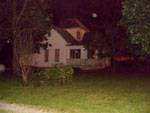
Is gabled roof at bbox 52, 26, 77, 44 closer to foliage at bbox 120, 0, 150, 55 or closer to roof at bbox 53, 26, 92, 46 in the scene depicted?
roof at bbox 53, 26, 92, 46

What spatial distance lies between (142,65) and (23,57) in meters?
25.0

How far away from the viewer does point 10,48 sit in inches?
1315

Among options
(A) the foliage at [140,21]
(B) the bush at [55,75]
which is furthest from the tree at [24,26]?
(A) the foliage at [140,21]

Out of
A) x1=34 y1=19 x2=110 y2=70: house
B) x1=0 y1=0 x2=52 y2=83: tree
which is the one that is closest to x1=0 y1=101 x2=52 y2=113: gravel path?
x1=0 y1=0 x2=52 y2=83: tree

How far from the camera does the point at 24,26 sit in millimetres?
16156

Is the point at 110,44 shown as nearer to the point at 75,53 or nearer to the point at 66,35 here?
the point at 75,53

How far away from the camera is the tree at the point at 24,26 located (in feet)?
42.4

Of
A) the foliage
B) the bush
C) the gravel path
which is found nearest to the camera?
the gravel path

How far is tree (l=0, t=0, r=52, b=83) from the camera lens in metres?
12.9

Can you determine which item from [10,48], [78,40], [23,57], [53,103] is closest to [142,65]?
[78,40]

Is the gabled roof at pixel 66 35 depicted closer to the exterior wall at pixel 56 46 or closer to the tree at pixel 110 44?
the exterior wall at pixel 56 46

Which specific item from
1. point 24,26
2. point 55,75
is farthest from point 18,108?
point 24,26

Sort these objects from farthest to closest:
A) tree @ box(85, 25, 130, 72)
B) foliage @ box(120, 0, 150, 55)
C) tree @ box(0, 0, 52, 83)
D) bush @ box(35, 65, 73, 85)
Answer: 1. tree @ box(85, 25, 130, 72)
2. tree @ box(0, 0, 52, 83)
3. bush @ box(35, 65, 73, 85)
4. foliage @ box(120, 0, 150, 55)

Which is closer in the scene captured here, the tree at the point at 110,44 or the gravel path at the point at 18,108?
the gravel path at the point at 18,108
